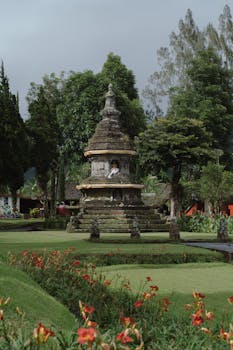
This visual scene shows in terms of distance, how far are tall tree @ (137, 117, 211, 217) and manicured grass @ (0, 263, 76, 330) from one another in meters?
29.6

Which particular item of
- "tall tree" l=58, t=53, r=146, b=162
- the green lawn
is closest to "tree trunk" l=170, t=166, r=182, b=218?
"tall tree" l=58, t=53, r=146, b=162

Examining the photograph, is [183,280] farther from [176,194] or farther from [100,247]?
[176,194]

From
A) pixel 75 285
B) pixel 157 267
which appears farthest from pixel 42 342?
pixel 157 267

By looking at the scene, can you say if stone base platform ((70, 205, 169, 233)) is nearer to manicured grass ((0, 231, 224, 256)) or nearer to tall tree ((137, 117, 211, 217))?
tall tree ((137, 117, 211, 217))

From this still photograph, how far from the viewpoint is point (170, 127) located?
37250 mm

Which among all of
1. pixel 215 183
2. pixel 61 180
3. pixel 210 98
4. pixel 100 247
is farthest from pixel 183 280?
pixel 61 180

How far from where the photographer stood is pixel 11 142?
3541cm

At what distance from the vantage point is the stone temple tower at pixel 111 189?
30531 millimetres

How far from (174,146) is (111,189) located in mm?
5793

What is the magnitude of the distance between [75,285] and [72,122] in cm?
3964

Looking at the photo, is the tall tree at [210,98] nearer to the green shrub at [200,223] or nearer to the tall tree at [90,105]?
the tall tree at [90,105]

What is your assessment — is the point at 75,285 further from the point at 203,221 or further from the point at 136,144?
the point at 136,144

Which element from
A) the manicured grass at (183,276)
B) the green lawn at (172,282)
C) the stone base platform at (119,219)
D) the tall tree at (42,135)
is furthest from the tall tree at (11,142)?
the manicured grass at (183,276)

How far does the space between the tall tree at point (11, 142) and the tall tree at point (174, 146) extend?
7.46 metres
